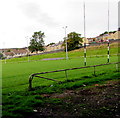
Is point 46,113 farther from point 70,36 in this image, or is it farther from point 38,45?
point 38,45

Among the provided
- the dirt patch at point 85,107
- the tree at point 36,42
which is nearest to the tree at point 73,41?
the tree at point 36,42

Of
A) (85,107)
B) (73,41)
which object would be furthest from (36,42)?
(85,107)

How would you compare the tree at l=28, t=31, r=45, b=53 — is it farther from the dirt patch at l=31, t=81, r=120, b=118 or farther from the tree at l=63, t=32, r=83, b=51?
the dirt patch at l=31, t=81, r=120, b=118

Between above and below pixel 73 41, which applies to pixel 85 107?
below

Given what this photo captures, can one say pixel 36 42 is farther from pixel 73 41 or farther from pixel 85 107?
pixel 85 107

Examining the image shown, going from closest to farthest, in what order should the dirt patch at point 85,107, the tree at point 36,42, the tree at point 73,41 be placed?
1. the dirt patch at point 85,107
2. the tree at point 73,41
3. the tree at point 36,42

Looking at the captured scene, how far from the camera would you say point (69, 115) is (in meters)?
3.87

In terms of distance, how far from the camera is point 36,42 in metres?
85.1

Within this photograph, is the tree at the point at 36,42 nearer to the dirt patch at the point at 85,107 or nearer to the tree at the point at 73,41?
the tree at the point at 73,41

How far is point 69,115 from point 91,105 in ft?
2.96

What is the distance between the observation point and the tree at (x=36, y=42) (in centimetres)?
8419

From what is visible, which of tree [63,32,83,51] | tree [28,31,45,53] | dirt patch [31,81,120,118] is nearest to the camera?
dirt patch [31,81,120,118]

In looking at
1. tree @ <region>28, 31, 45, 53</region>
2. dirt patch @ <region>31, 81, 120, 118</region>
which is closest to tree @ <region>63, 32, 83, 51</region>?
tree @ <region>28, 31, 45, 53</region>

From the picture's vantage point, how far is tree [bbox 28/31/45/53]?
276 ft
